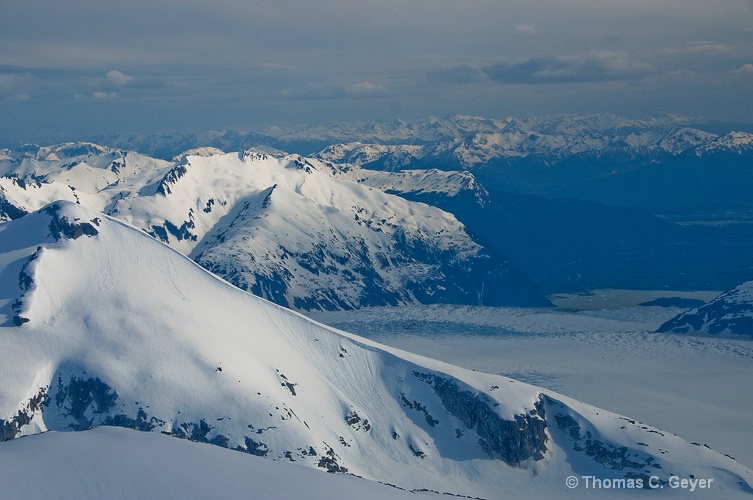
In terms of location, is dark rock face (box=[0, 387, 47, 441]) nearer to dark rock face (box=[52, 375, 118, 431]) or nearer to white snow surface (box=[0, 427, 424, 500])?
dark rock face (box=[52, 375, 118, 431])

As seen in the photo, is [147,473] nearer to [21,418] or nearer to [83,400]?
[21,418]

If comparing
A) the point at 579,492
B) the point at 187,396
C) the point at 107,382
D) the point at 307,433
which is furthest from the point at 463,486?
the point at 107,382

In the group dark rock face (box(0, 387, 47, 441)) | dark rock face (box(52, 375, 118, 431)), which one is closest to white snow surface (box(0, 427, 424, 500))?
dark rock face (box(0, 387, 47, 441))

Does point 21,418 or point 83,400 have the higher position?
point 83,400

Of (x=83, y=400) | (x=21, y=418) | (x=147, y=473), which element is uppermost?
(x=147, y=473)

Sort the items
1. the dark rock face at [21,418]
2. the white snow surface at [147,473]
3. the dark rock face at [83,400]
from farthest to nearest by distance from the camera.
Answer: the dark rock face at [83,400] → the dark rock face at [21,418] → the white snow surface at [147,473]

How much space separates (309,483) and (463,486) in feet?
309

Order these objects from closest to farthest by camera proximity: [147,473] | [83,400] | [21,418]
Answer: [147,473]
[21,418]
[83,400]

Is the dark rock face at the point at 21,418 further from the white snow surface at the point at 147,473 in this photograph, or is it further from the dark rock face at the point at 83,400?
the white snow surface at the point at 147,473

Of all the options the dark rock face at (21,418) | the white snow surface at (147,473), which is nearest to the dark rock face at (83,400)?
the dark rock face at (21,418)

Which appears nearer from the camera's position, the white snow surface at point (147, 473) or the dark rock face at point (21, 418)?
the white snow surface at point (147, 473)

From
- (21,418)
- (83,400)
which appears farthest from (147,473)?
(83,400)

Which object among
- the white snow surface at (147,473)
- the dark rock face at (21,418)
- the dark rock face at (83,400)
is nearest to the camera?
the white snow surface at (147,473)

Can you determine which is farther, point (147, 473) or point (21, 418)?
point (21, 418)
